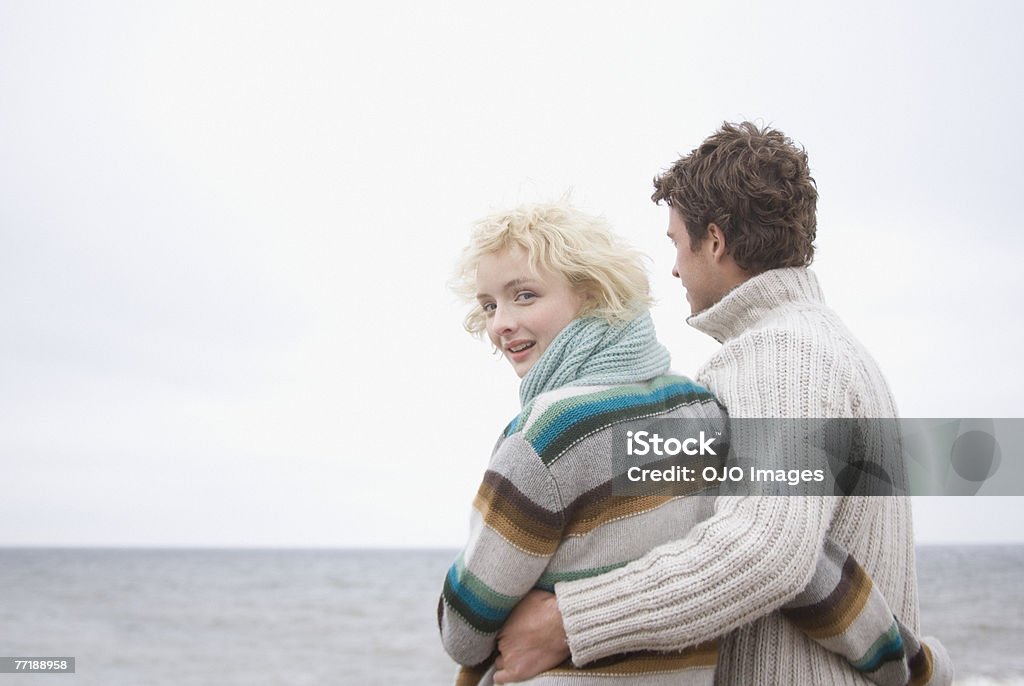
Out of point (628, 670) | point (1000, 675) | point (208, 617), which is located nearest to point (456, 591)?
point (628, 670)

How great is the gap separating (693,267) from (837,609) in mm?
826

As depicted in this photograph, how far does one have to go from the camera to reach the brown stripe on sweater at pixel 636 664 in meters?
1.65

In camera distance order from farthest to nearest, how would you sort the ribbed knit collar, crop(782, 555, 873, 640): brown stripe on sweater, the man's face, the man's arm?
1. the man's face
2. the ribbed knit collar
3. crop(782, 555, 873, 640): brown stripe on sweater
4. the man's arm

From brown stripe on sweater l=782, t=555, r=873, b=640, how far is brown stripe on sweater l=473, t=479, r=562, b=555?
0.47 m

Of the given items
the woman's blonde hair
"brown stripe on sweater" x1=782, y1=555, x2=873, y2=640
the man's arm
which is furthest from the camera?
the woman's blonde hair

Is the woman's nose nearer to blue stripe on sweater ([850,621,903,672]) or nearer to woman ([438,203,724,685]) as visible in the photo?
woman ([438,203,724,685])

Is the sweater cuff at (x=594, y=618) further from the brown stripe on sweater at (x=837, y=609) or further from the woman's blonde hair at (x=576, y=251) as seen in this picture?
the woman's blonde hair at (x=576, y=251)

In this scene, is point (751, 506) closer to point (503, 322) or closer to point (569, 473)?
point (569, 473)

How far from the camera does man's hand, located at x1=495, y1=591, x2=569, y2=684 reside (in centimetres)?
166

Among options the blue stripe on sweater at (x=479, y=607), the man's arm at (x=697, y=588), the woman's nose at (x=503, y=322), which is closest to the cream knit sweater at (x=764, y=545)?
the man's arm at (x=697, y=588)

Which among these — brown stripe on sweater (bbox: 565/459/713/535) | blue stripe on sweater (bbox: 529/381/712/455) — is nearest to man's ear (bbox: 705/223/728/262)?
blue stripe on sweater (bbox: 529/381/712/455)

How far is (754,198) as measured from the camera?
2.13 metres

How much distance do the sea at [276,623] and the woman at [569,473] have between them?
32.7ft

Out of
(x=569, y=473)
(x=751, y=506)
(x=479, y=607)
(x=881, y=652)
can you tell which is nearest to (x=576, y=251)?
(x=569, y=473)
